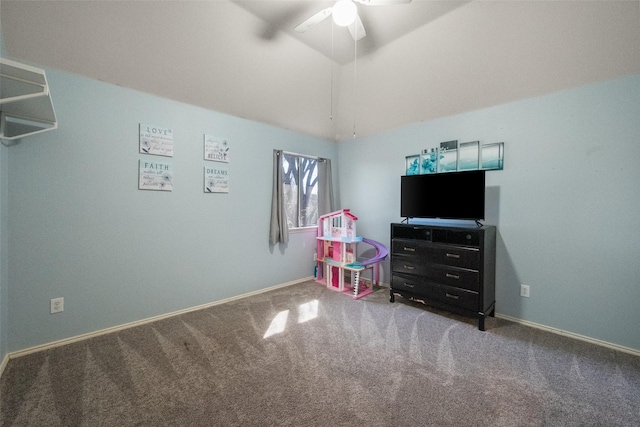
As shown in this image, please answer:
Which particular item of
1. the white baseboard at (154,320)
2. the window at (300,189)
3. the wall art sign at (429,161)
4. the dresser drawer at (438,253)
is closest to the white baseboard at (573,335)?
the white baseboard at (154,320)

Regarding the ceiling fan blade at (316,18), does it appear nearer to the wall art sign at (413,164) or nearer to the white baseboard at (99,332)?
the wall art sign at (413,164)

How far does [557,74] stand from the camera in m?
2.24

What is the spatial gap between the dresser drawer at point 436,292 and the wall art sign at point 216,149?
254 cm

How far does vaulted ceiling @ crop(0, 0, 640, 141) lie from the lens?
1.91m

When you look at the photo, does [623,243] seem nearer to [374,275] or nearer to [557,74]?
[557,74]

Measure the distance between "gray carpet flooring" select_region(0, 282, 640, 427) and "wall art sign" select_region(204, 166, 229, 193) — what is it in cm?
146

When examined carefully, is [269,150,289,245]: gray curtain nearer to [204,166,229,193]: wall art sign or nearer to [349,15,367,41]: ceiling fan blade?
[204,166,229,193]: wall art sign

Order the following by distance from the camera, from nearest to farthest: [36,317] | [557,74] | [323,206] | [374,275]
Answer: [36,317] < [557,74] < [374,275] < [323,206]

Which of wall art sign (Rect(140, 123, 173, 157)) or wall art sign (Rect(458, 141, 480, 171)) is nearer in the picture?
wall art sign (Rect(140, 123, 173, 157))

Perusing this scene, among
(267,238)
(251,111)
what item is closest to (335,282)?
(267,238)

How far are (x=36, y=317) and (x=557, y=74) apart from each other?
4904 mm

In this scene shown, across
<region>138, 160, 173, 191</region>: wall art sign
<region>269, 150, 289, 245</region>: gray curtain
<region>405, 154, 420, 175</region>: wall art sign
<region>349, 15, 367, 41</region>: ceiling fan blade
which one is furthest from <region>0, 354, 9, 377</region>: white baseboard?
<region>405, 154, 420, 175</region>: wall art sign

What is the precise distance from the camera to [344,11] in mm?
1713

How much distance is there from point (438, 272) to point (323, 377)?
1647mm
